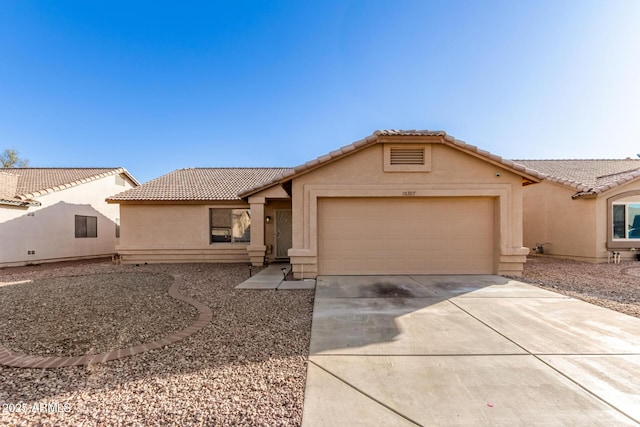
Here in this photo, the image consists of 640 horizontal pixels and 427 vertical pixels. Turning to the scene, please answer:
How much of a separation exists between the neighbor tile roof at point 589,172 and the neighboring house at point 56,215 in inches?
1022

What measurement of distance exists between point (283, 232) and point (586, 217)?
14079mm

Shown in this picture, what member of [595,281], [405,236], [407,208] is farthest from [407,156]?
[595,281]

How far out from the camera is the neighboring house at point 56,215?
13578 millimetres

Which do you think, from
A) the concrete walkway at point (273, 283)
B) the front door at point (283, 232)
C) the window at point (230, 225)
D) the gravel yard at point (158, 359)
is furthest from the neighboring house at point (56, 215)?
the concrete walkway at point (273, 283)

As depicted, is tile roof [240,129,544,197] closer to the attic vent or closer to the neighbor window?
the attic vent

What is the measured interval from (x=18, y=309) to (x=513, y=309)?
10.7 meters

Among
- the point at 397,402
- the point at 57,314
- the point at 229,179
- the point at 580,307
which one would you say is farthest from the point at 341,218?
the point at 229,179

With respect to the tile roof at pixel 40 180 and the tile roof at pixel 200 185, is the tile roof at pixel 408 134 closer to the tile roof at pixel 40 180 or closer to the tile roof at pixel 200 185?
the tile roof at pixel 200 185

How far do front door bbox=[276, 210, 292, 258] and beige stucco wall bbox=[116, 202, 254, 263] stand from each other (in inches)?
63.7

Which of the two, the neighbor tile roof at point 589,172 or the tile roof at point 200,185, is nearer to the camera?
the neighbor tile roof at point 589,172

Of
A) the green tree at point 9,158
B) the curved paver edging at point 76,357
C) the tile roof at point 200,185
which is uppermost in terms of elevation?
the green tree at point 9,158

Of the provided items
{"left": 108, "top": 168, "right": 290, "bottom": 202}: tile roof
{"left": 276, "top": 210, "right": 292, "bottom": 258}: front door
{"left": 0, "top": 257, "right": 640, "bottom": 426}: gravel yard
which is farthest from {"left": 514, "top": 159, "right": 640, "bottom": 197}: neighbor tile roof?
{"left": 108, "top": 168, "right": 290, "bottom": 202}: tile roof

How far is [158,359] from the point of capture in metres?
3.78

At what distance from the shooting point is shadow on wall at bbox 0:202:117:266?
13414 millimetres
